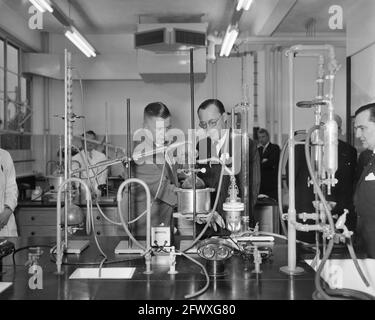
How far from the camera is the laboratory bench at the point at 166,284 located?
992 mm

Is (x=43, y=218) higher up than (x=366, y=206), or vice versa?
(x=366, y=206)

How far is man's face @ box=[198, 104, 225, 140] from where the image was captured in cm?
162

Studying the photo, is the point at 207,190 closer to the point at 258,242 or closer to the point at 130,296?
the point at 258,242

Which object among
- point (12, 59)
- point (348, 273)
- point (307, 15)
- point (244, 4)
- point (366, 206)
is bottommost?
point (348, 273)

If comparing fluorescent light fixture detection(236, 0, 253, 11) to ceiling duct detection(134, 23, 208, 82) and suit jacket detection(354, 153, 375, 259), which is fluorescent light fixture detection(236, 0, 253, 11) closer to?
ceiling duct detection(134, 23, 208, 82)

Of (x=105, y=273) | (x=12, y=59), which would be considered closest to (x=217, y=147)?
(x=105, y=273)

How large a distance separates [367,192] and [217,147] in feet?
2.19

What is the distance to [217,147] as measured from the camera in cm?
154

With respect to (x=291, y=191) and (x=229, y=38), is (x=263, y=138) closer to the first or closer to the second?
(x=229, y=38)

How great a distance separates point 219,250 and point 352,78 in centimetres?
265

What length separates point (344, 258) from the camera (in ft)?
4.24

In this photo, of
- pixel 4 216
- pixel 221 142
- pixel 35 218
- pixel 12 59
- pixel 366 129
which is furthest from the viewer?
pixel 12 59

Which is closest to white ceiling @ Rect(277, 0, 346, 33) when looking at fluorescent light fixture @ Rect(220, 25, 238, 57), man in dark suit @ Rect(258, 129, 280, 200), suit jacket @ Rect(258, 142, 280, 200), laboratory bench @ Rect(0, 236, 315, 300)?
fluorescent light fixture @ Rect(220, 25, 238, 57)
